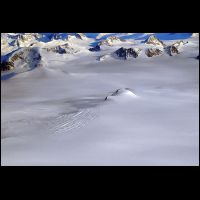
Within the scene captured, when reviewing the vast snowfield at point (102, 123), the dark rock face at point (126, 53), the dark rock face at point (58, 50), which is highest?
the dark rock face at point (58, 50)

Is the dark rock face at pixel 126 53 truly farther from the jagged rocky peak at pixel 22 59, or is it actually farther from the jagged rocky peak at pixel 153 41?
the jagged rocky peak at pixel 22 59

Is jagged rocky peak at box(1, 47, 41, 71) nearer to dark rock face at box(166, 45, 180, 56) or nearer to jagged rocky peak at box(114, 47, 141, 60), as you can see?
jagged rocky peak at box(114, 47, 141, 60)

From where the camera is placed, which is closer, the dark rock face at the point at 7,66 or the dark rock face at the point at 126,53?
the dark rock face at the point at 7,66

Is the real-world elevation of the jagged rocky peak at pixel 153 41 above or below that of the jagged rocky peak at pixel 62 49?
above

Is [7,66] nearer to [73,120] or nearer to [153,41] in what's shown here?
[73,120]

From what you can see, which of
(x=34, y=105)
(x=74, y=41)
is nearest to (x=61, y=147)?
(x=34, y=105)

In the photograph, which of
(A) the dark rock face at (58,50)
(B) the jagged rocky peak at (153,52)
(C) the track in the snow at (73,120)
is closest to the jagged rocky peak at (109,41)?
(A) the dark rock face at (58,50)

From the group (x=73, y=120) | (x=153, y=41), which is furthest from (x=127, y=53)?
(x=73, y=120)
